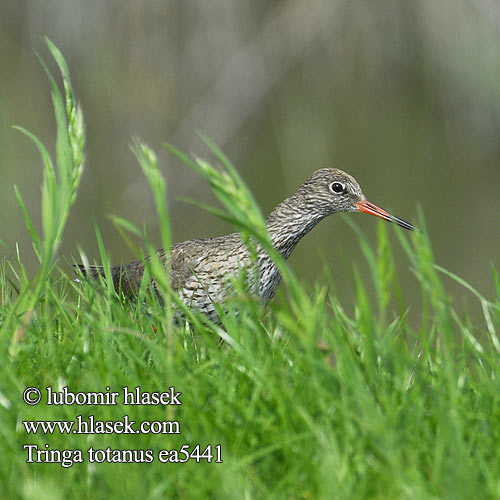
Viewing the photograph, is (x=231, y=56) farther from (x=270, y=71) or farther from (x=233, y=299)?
(x=233, y=299)

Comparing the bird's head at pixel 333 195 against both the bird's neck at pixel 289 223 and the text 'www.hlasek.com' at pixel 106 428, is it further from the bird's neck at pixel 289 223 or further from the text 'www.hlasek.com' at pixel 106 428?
the text 'www.hlasek.com' at pixel 106 428

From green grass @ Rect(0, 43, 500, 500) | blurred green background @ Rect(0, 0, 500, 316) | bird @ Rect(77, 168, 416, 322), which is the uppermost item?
blurred green background @ Rect(0, 0, 500, 316)

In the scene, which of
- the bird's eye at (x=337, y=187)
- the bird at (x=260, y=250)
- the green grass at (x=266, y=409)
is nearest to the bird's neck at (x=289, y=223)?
the bird at (x=260, y=250)

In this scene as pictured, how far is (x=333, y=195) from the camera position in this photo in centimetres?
478

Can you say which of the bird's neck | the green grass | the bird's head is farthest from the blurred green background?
the green grass

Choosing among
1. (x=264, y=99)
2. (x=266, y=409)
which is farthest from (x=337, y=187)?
(x=264, y=99)

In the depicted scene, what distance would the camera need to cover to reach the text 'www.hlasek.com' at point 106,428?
2.06 metres

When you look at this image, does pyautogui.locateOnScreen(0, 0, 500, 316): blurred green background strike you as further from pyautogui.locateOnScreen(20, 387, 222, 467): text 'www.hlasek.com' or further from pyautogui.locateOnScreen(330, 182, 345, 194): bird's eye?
pyautogui.locateOnScreen(20, 387, 222, 467): text 'www.hlasek.com'

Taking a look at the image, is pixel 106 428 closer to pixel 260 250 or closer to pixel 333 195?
pixel 260 250

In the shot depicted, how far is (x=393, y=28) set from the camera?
858 cm

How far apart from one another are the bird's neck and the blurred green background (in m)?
3.26

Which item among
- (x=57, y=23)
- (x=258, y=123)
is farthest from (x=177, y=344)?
(x=258, y=123)

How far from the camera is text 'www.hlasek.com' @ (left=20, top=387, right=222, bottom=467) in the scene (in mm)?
2062

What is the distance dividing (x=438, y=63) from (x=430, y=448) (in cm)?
689
